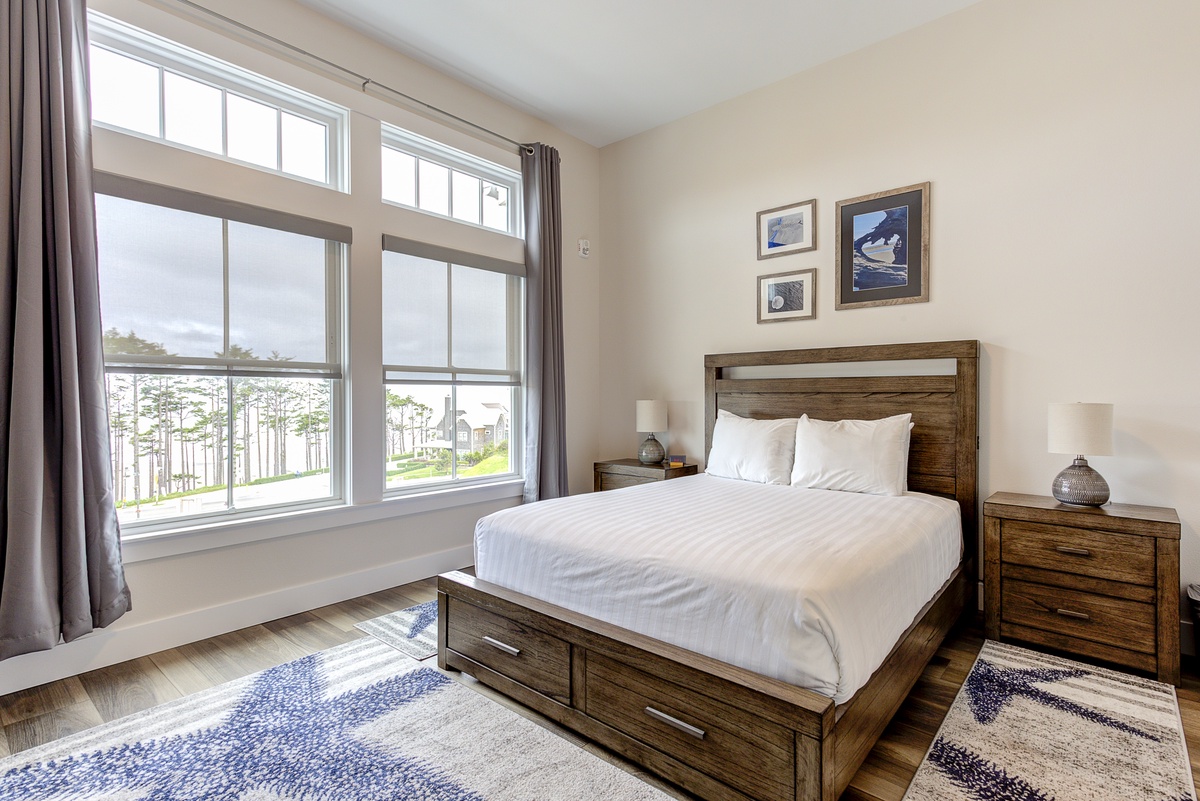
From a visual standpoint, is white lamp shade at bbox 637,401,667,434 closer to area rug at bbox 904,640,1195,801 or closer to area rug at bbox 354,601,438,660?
area rug at bbox 354,601,438,660

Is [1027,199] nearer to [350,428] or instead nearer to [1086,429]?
[1086,429]

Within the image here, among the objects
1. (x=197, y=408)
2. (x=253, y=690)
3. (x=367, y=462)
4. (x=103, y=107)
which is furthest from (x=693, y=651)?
(x=103, y=107)

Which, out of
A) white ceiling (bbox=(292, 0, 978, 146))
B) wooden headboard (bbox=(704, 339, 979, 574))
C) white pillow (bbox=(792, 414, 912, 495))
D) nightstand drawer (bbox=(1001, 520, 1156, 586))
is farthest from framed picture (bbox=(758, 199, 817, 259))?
nightstand drawer (bbox=(1001, 520, 1156, 586))

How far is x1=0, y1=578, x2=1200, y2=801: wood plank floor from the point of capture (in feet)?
5.86

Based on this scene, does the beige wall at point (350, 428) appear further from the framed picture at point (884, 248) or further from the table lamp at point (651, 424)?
the framed picture at point (884, 248)

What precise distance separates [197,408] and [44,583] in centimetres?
88

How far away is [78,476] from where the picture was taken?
2.21 m

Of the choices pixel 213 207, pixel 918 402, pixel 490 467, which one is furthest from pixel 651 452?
pixel 213 207

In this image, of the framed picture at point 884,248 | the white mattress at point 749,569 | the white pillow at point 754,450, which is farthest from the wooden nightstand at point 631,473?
the framed picture at point 884,248

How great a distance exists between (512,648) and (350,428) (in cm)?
172

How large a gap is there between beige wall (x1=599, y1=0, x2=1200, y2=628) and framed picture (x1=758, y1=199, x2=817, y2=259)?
2.3 inches

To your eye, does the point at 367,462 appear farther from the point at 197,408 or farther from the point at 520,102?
the point at 520,102

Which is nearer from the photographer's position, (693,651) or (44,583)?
(693,651)

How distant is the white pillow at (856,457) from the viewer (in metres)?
2.91
